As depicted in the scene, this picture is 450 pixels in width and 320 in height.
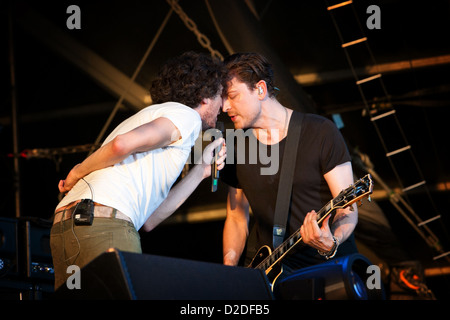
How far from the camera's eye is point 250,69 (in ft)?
9.73

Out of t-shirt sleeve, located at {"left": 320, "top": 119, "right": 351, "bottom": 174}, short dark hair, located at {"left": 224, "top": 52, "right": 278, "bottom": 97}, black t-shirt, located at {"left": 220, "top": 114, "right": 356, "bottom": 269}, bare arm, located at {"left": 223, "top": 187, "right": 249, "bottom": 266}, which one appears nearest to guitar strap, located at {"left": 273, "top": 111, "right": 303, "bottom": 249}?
black t-shirt, located at {"left": 220, "top": 114, "right": 356, "bottom": 269}

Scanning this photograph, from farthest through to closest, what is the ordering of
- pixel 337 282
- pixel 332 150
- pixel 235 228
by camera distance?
pixel 235 228
pixel 332 150
pixel 337 282

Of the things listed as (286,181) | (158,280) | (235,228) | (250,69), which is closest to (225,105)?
(250,69)

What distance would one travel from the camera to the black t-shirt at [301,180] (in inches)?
108

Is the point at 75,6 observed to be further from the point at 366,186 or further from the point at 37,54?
the point at 366,186

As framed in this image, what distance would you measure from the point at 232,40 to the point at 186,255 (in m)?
3.17

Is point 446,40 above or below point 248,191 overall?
above

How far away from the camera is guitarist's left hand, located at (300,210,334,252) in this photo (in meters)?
2.40

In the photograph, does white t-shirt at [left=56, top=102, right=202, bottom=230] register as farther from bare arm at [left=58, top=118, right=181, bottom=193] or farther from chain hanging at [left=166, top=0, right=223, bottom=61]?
chain hanging at [left=166, top=0, right=223, bottom=61]

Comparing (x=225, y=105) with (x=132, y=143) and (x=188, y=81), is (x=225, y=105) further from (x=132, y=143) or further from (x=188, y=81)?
(x=132, y=143)

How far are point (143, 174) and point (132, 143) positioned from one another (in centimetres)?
21

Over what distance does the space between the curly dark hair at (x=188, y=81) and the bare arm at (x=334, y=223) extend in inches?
28.0

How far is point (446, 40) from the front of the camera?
5719 millimetres
